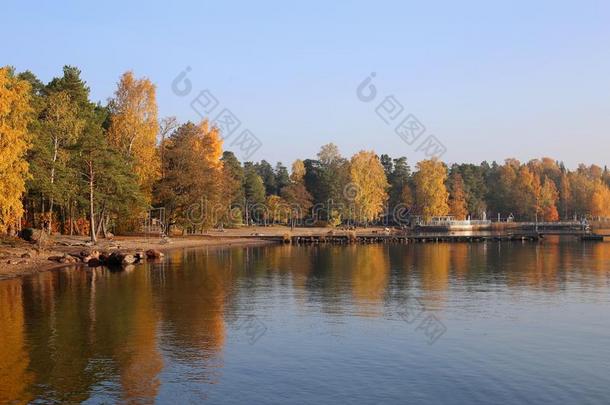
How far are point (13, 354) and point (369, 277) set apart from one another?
33.5 metres

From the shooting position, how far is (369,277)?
174 ft

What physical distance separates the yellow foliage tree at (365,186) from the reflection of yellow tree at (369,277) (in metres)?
64.8

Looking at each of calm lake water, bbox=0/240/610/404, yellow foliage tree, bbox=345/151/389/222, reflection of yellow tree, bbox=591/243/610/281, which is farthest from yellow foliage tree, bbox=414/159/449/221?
calm lake water, bbox=0/240/610/404

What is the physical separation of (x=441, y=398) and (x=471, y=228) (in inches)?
6002

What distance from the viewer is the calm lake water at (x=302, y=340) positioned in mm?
20094

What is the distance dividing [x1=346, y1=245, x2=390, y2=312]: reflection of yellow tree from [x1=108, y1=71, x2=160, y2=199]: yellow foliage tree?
103 ft

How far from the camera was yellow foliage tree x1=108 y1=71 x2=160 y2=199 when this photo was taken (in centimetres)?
8469

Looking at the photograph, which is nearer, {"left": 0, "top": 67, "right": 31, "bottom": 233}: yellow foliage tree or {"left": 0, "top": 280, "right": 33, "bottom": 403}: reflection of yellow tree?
{"left": 0, "top": 280, "right": 33, "bottom": 403}: reflection of yellow tree

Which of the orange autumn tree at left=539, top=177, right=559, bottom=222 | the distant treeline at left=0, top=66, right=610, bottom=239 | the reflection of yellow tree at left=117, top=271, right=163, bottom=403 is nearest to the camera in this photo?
the reflection of yellow tree at left=117, top=271, right=163, bottom=403

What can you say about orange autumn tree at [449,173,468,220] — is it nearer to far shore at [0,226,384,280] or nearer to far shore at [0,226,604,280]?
far shore at [0,226,604,280]

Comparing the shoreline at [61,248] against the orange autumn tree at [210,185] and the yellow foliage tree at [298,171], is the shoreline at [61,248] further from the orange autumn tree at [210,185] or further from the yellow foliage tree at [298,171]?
the yellow foliage tree at [298,171]

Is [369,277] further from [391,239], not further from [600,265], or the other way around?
[391,239]

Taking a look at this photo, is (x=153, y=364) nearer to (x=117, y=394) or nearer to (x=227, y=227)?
(x=117, y=394)

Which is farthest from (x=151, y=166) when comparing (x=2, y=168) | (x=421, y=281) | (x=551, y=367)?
(x=551, y=367)
